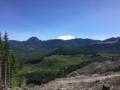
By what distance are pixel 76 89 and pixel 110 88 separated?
39.8 ft

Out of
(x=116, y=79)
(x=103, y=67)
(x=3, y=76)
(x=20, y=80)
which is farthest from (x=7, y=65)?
(x=103, y=67)

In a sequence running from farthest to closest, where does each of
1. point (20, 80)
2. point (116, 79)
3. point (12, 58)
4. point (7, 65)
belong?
point (20, 80) → point (12, 58) → point (7, 65) → point (116, 79)

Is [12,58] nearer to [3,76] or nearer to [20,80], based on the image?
[3,76]

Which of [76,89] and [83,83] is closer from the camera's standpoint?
[76,89]

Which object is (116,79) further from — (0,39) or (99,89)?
(0,39)

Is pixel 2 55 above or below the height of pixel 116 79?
above

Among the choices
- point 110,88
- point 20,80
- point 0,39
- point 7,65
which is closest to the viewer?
point 110,88

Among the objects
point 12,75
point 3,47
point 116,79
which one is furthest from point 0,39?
point 116,79

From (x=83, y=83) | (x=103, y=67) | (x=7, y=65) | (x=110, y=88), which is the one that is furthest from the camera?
(x=103, y=67)

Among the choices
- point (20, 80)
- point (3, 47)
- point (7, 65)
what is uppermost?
point (3, 47)

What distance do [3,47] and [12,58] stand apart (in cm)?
1536

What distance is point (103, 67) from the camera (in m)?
142

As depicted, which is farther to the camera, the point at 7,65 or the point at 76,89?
the point at 7,65

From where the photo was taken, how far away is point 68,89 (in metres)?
68.1
